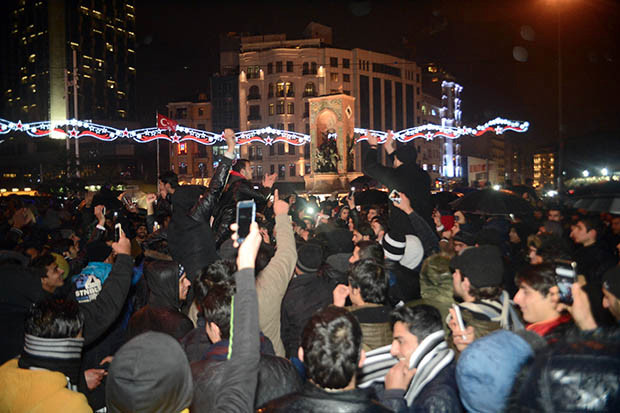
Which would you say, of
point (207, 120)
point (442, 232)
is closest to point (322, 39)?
point (207, 120)

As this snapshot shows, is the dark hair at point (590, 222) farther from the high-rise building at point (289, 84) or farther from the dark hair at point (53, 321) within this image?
the high-rise building at point (289, 84)

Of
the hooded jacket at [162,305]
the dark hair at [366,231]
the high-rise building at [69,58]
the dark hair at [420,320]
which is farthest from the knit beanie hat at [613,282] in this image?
the high-rise building at [69,58]

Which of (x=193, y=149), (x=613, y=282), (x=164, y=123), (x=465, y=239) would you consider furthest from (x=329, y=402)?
(x=193, y=149)

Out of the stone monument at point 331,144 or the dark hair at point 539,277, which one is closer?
the dark hair at point 539,277

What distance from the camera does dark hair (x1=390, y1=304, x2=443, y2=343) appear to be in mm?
2902

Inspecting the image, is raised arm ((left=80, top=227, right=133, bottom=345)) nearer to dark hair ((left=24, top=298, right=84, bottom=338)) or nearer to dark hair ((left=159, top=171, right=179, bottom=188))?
dark hair ((left=24, top=298, right=84, bottom=338))

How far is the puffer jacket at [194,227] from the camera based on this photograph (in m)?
4.90

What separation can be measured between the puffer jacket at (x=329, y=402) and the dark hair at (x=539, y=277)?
1579 mm

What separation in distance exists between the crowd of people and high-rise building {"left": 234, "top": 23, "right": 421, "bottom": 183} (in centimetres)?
5948

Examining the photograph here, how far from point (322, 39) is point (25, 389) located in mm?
72504

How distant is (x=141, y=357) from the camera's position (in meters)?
1.99

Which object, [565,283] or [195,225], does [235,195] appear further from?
[565,283]

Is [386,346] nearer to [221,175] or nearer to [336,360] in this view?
[336,360]

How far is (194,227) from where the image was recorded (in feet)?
16.5
